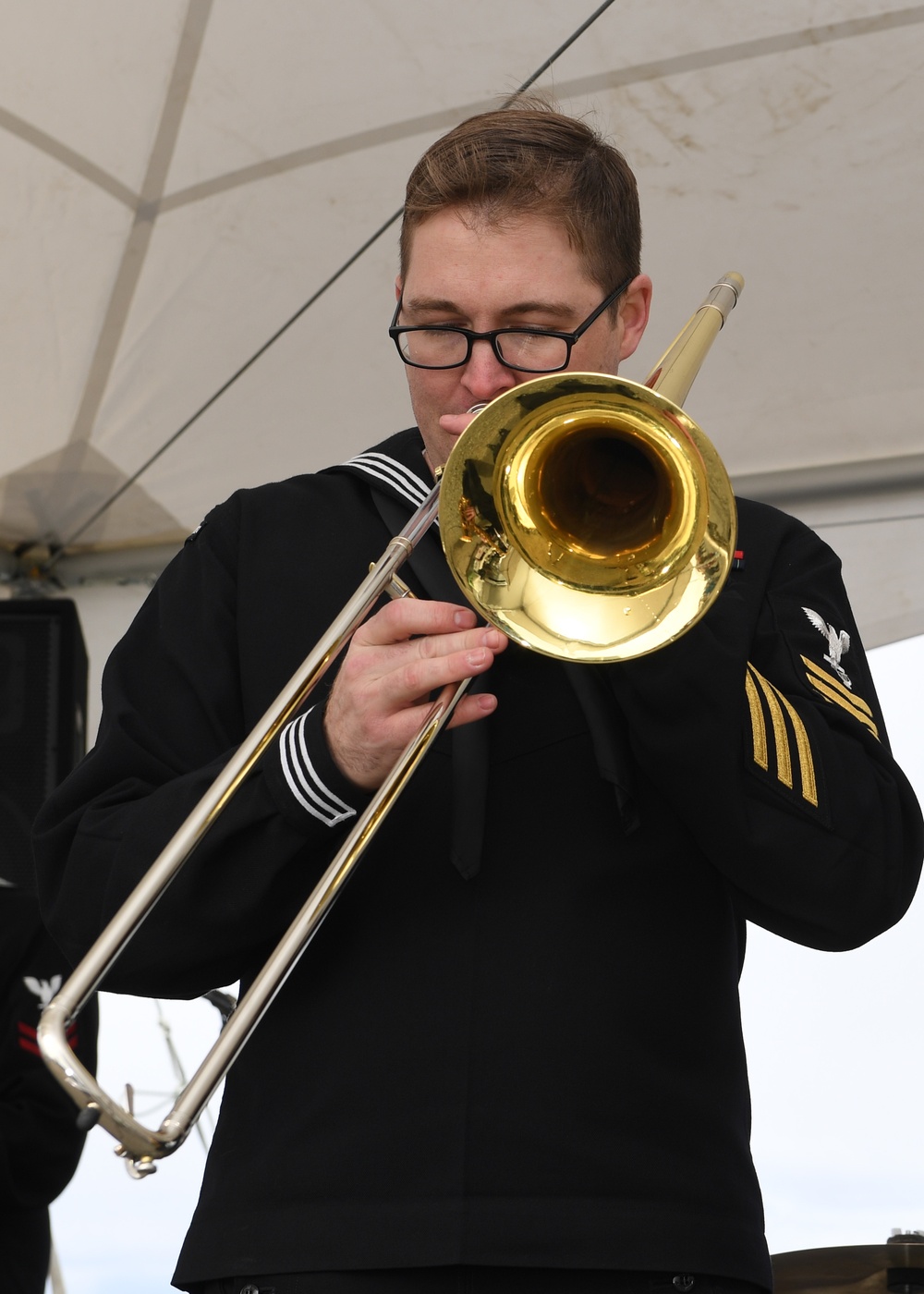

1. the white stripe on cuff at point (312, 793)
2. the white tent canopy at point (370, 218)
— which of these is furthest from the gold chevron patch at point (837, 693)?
the white tent canopy at point (370, 218)

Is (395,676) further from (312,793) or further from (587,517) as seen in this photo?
(587,517)

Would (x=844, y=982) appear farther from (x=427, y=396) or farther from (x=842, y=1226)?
(x=427, y=396)

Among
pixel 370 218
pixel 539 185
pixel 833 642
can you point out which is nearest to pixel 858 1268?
pixel 833 642

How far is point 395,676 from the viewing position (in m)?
1.42

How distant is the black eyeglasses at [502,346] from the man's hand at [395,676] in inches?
14.6

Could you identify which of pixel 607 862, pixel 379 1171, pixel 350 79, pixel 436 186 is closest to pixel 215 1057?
pixel 379 1171

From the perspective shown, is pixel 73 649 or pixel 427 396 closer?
pixel 427 396

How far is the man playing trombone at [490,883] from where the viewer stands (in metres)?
1.42

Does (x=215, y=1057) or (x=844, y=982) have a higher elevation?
(x=844, y=982)

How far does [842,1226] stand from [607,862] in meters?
2.98

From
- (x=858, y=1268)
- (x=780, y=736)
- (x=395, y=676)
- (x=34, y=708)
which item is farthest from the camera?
(x=34, y=708)

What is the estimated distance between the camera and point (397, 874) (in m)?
1.58

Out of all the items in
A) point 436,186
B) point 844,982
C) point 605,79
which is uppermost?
point 605,79

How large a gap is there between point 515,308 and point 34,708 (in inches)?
123
